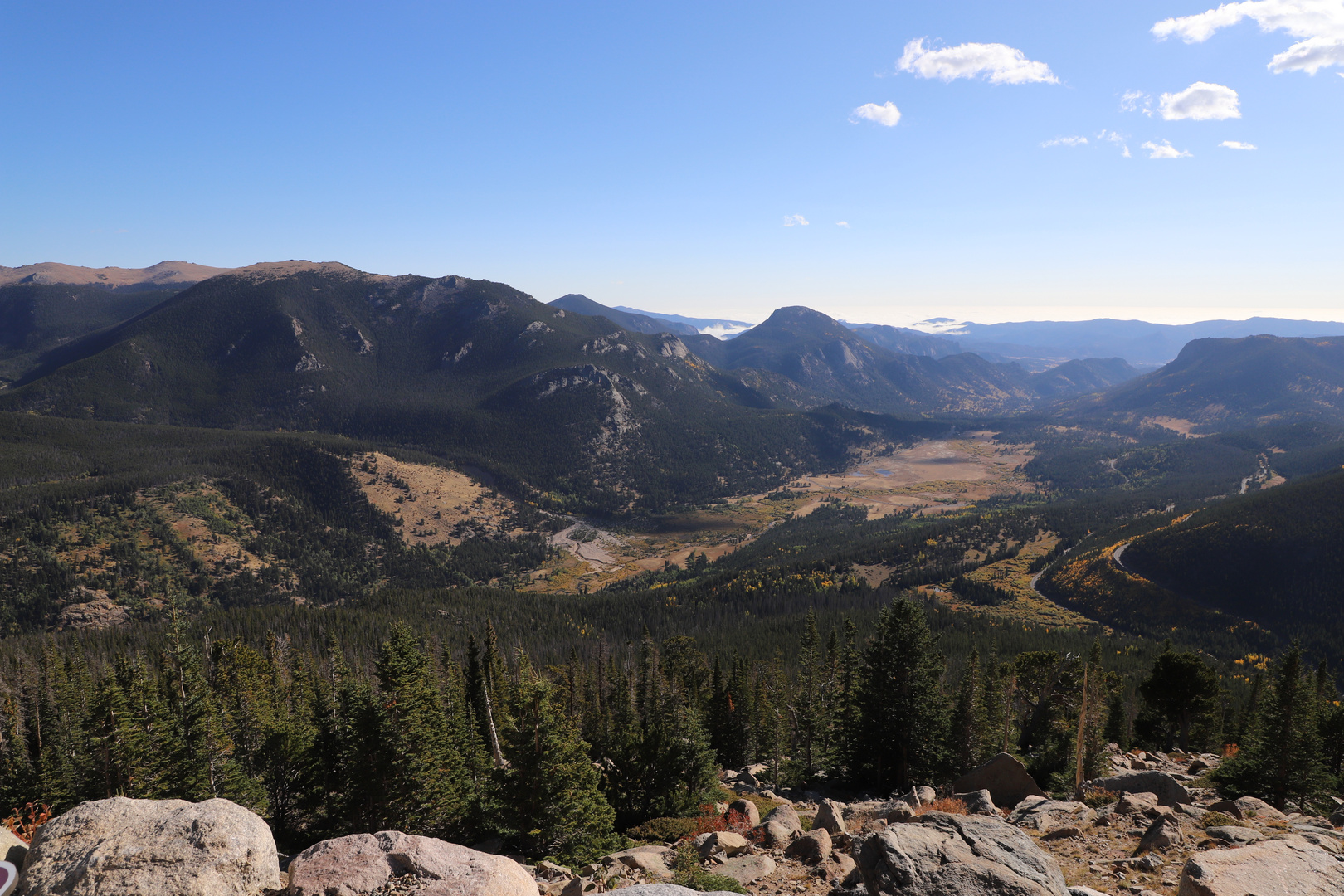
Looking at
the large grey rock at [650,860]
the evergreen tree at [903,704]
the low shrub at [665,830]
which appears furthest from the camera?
the evergreen tree at [903,704]

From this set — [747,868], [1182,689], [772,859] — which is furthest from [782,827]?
[1182,689]

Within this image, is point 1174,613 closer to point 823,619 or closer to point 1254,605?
point 1254,605

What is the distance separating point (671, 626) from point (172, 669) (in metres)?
139

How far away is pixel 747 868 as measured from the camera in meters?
23.3

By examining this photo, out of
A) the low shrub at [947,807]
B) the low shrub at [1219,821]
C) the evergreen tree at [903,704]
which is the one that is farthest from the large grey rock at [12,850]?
the evergreen tree at [903,704]

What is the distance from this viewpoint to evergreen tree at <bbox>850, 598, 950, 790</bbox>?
46656mm

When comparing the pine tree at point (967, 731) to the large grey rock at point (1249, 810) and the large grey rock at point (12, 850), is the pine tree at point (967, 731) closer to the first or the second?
the large grey rock at point (1249, 810)

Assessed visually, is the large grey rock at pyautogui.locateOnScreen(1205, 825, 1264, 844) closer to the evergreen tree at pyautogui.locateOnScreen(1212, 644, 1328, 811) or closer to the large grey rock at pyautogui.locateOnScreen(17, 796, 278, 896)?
the evergreen tree at pyautogui.locateOnScreen(1212, 644, 1328, 811)

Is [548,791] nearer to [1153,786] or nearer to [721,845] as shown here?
[721,845]

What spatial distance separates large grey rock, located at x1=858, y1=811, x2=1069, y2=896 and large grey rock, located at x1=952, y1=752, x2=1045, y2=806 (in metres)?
23.8

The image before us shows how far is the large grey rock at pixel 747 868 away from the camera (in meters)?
22.6

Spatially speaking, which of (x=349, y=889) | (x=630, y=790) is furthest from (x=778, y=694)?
(x=349, y=889)

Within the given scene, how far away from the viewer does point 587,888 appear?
21750 millimetres

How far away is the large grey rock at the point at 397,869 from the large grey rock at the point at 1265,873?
1957 centimetres
